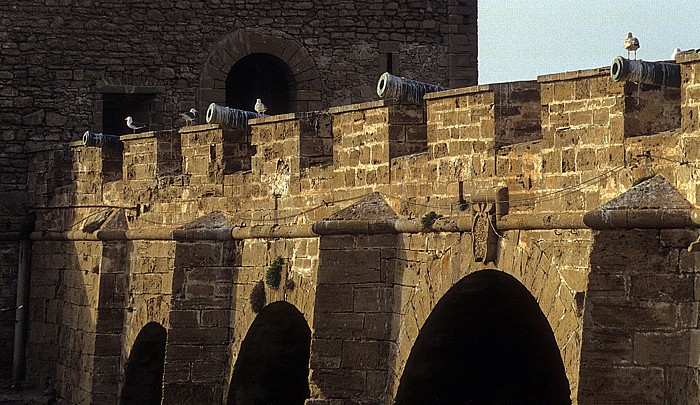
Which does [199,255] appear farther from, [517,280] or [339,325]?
[517,280]

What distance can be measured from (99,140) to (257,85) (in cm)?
534

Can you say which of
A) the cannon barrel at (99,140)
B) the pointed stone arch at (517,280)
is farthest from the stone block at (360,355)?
the cannon barrel at (99,140)

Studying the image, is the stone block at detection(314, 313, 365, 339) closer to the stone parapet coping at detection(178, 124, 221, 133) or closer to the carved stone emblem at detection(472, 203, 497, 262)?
the carved stone emblem at detection(472, 203, 497, 262)

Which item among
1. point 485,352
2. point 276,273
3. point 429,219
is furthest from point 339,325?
point 276,273

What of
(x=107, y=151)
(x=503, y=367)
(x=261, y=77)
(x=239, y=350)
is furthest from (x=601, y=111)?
(x=261, y=77)

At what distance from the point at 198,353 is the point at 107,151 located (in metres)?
4.10

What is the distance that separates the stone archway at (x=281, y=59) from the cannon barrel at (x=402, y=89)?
9550 millimetres

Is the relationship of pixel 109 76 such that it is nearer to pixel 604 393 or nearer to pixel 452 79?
pixel 452 79

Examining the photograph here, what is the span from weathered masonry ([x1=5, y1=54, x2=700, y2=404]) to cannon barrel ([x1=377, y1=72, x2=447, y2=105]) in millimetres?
231

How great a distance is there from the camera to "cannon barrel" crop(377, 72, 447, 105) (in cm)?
1403

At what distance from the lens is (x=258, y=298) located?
16.6 meters

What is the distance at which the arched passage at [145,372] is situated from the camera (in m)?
19.4

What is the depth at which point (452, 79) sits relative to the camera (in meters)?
24.3

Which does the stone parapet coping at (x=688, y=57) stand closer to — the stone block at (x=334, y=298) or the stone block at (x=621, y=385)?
the stone block at (x=621, y=385)
